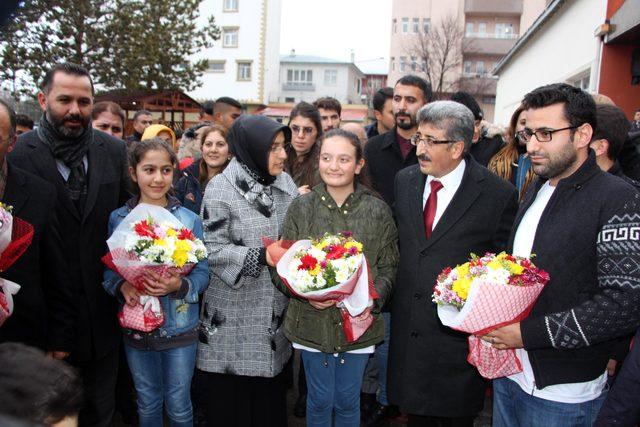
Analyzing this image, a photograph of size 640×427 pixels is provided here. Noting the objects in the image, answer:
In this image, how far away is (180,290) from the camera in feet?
11.0

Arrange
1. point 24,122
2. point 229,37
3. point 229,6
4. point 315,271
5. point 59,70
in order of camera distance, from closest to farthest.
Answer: point 315,271
point 59,70
point 24,122
point 229,37
point 229,6

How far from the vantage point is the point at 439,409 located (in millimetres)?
3211

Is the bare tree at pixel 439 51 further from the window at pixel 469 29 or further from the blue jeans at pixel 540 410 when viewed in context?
the blue jeans at pixel 540 410

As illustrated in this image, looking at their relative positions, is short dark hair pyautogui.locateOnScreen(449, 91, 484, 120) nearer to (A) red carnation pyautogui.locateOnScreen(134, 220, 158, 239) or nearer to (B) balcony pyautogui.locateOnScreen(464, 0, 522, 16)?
(A) red carnation pyautogui.locateOnScreen(134, 220, 158, 239)

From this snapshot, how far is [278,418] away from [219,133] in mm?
3033

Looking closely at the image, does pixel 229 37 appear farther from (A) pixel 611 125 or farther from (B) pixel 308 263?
(B) pixel 308 263

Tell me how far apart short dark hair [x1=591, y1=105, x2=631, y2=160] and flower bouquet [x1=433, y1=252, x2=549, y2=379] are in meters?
→ 1.48

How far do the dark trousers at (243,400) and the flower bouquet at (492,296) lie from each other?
1.62 m

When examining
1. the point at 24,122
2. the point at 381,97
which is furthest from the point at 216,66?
the point at 381,97

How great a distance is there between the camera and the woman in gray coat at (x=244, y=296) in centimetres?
347

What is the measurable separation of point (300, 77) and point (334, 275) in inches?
2559

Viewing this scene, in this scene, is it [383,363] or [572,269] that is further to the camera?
[383,363]

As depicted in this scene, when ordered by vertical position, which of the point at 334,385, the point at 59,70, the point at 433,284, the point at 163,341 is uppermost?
the point at 59,70

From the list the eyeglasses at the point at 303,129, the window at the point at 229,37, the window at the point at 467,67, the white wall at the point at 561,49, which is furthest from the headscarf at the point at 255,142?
the window at the point at 467,67
